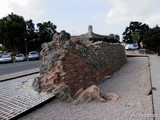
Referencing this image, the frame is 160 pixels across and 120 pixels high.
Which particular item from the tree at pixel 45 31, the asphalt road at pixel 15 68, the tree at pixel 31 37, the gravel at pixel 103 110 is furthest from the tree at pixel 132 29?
the gravel at pixel 103 110

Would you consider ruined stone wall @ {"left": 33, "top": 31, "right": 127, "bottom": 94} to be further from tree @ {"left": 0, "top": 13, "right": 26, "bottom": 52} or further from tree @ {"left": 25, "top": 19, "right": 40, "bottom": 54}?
tree @ {"left": 25, "top": 19, "right": 40, "bottom": 54}

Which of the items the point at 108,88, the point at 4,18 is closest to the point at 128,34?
the point at 4,18

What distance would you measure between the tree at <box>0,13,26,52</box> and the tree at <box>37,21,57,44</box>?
5848 mm

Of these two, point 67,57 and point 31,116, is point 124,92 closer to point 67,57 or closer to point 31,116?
point 67,57

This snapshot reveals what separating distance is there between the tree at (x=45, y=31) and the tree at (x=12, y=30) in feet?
19.2

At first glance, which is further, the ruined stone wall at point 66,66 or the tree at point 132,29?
the tree at point 132,29

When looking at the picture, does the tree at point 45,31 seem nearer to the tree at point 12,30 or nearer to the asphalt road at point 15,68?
the tree at point 12,30

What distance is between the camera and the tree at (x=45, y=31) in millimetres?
65188

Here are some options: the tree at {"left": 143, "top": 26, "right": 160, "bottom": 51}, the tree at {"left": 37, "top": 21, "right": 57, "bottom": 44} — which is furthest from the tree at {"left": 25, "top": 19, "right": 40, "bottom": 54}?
the tree at {"left": 143, "top": 26, "right": 160, "bottom": 51}

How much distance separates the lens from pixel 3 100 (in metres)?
8.33

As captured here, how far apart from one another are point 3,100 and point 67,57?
2.86 metres

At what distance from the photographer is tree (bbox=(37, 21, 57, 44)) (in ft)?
214

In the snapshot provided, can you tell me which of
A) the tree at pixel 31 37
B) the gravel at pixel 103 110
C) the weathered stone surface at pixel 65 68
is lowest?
the gravel at pixel 103 110

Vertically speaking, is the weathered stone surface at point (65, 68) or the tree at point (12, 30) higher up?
the tree at point (12, 30)
